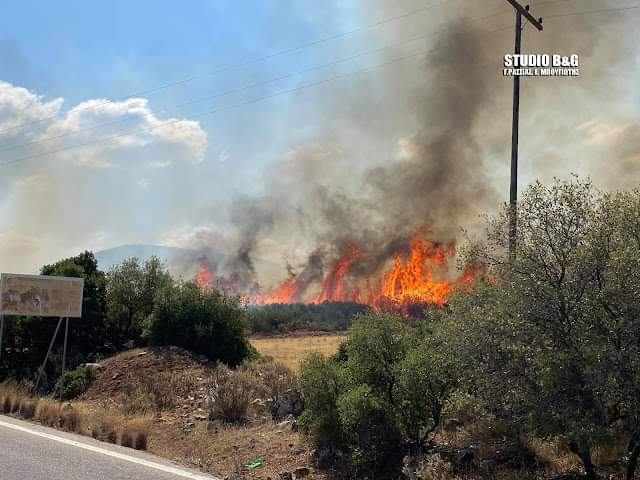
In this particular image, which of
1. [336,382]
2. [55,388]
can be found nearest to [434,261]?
[55,388]

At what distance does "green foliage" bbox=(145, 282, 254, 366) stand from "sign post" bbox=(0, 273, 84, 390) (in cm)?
410

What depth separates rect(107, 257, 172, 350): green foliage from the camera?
25656 millimetres

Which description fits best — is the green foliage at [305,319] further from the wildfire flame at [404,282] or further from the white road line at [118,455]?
the white road line at [118,455]

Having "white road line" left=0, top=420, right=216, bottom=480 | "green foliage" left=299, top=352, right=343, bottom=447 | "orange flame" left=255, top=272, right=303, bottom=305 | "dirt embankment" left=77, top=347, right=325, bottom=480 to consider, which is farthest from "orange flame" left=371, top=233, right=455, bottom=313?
"orange flame" left=255, top=272, right=303, bottom=305

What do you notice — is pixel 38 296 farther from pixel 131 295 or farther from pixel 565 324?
pixel 565 324

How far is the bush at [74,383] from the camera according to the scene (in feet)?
56.3

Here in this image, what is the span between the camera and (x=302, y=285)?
8969 centimetres

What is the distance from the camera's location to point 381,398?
9.62 m

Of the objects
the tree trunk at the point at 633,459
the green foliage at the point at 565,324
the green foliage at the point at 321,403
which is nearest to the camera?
the green foliage at the point at 565,324

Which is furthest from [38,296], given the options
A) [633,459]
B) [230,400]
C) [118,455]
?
[633,459]

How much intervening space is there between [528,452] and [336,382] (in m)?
3.56

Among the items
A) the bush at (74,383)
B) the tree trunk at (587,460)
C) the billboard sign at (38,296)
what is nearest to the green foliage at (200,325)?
the bush at (74,383)

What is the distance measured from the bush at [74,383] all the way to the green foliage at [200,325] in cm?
367

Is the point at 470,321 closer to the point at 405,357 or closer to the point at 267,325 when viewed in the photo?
the point at 405,357
